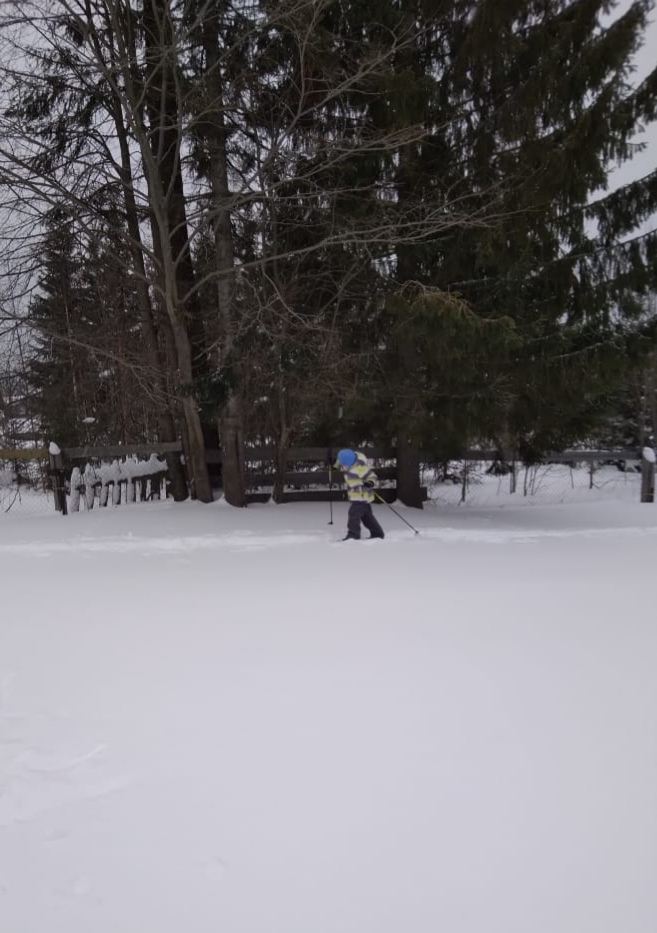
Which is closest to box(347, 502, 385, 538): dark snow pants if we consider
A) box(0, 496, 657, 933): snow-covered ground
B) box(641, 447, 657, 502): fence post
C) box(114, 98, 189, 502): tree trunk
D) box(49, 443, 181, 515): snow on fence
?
box(0, 496, 657, 933): snow-covered ground

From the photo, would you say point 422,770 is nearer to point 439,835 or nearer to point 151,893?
point 439,835

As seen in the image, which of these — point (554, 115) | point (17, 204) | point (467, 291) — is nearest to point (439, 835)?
point (467, 291)

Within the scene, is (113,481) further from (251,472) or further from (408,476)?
(408,476)

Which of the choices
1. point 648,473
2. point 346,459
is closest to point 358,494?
point 346,459

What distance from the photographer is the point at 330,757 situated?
2.56 meters

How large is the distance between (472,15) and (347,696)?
935 cm

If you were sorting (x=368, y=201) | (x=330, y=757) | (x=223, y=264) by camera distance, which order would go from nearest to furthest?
(x=330, y=757), (x=368, y=201), (x=223, y=264)

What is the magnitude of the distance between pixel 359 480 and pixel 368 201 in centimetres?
411

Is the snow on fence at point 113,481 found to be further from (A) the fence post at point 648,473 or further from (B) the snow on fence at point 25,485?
(A) the fence post at point 648,473

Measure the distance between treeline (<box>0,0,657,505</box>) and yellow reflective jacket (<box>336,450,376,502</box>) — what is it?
1524 mm

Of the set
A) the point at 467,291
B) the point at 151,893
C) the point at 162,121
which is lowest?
the point at 151,893

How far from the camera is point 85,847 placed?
205cm

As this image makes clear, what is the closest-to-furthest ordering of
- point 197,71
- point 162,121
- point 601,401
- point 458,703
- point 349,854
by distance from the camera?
1. point 349,854
2. point 458,703
3. point 162,121
4. point 197,71
5. point 601,401

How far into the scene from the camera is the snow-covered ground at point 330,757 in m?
1.85
